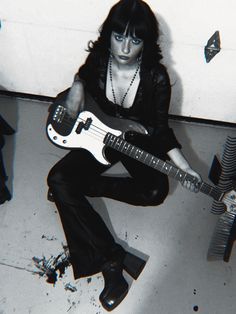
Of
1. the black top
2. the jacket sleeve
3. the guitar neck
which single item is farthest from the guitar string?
the jacket sleeve

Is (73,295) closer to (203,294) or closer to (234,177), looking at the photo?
(203,294)

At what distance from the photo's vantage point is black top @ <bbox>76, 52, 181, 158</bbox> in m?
1.48

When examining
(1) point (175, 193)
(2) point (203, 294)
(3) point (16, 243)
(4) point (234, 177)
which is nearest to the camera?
(4) point (234, 177)

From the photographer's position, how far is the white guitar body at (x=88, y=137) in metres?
1.52

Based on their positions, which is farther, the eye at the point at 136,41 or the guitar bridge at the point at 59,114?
the guitar bridge at the point at 59,114

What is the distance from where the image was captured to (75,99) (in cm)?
150

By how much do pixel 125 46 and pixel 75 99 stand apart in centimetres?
34

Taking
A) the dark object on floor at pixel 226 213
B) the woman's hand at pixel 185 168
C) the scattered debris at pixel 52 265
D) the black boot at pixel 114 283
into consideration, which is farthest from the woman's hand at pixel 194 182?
the scattered debris at pixel 52 265

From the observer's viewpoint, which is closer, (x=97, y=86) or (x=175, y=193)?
(x=97, y=86)

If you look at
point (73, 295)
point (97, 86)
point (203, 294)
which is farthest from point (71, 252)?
point (97, 86)

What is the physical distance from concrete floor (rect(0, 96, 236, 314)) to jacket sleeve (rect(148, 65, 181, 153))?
42 cm

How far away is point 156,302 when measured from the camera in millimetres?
1602

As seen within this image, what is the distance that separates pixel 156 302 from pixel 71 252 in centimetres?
45

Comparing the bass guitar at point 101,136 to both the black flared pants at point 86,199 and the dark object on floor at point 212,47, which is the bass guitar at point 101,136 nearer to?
the black flared pants at point 86,199
